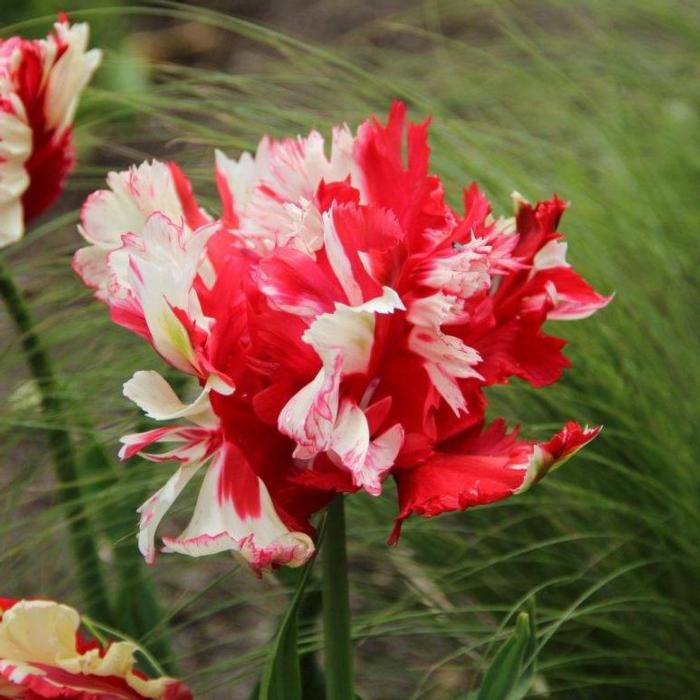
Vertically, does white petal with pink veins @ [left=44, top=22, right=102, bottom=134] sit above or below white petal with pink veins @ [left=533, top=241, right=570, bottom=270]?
above

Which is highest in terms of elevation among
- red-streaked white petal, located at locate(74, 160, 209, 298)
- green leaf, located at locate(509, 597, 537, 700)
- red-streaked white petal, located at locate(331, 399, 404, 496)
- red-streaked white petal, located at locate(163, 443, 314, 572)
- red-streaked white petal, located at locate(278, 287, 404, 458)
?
red-streaked white petal, located at locate(74, 160, 209, 298)

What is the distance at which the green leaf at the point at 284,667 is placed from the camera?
0.50 meters

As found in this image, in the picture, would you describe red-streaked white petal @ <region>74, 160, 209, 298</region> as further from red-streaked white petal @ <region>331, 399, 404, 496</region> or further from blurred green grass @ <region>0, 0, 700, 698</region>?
blurred green grass @ <region>0, 0, 700, 698</region>

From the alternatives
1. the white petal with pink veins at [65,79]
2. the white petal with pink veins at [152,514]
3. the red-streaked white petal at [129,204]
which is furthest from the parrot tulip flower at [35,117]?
the white petal with pink veins at [152,514]

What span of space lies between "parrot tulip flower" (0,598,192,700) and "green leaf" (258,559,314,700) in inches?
1.9

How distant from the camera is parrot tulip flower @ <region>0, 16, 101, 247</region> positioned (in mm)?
657

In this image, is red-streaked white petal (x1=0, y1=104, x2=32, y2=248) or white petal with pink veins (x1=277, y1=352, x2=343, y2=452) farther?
red-streaked white petal (x1=0, y1=104, x2=32, y2=248)

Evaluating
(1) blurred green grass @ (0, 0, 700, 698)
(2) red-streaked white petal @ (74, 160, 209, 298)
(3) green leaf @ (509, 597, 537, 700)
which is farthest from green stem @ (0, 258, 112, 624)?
(3) green leaf @ (509, 597, 537, 700)

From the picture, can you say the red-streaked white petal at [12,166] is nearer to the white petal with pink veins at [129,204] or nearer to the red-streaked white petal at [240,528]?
the white petal with pink veins at [129,204]

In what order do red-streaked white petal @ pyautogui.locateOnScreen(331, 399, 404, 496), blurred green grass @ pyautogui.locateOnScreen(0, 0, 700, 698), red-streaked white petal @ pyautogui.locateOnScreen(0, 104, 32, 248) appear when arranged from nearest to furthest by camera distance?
red-streaked white petal @ pyautogui.locateOnScreen(331, 399, 404, 496), red-streaked white petal @ pyautogui.locateOnScreen(0, 104, 32, 248), blurred green grass @ pyautogui.locateOnScreen(0, 0, 700, 698)

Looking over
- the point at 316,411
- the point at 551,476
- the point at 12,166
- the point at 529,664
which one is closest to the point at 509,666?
the point at 529,664

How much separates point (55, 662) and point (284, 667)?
0.08 metres

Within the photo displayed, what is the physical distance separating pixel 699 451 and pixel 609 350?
0.09 m

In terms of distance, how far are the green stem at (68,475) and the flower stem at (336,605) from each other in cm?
24
